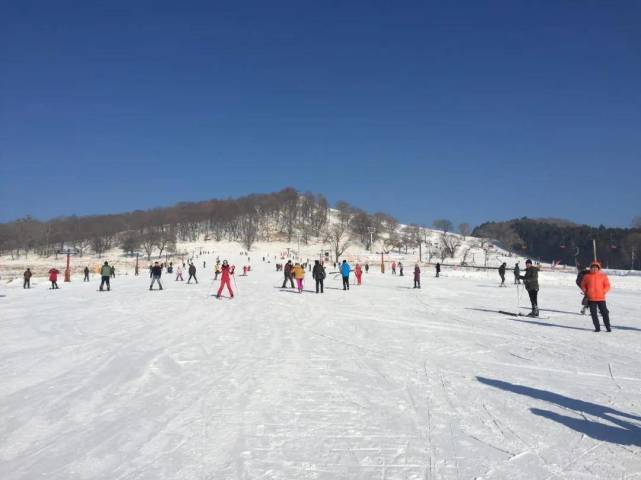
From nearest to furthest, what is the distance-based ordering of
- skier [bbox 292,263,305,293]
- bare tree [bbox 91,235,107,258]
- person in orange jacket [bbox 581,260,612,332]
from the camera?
person in orange jacket [bbox 581,260,612,332]
skier [bbox 292,263,305,293]
bare tree [bbox 91,235,107,258]

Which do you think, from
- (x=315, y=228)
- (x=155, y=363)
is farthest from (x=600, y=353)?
(x=315, y=228)

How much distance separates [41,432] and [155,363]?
2667 millimetres

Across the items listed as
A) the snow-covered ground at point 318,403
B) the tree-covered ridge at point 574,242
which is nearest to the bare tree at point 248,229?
the tree-covered ridge at point 574,242

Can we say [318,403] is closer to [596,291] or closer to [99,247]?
[596,291]

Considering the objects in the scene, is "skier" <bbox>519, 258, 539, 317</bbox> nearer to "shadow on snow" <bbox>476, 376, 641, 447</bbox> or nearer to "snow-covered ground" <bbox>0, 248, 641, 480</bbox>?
"snow-covered ground" <bbox>0, 248, 641, 480</bbox>

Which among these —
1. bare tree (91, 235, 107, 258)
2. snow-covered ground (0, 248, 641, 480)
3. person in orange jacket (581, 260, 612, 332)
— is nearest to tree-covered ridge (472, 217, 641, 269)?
person in orange jacket (581, 260, 612, 332)

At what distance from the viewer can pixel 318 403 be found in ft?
16.3

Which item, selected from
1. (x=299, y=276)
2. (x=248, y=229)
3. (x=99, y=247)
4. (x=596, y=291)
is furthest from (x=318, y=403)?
(x=248, y=229)

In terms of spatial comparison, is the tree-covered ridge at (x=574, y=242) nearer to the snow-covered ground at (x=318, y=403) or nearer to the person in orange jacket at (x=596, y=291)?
the person in orange jacket at (x=596, y=291)

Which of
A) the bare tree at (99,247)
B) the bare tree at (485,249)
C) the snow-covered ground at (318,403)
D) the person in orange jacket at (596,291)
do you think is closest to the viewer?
the snow-covered ground at (318,403)

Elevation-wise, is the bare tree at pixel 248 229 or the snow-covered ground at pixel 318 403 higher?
the bare tree at pixel 248 229

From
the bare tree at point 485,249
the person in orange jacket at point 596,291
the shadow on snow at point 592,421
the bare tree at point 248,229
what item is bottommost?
the shadow on snow at point 592,421

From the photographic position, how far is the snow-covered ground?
361cm

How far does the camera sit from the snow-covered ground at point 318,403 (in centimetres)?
361
